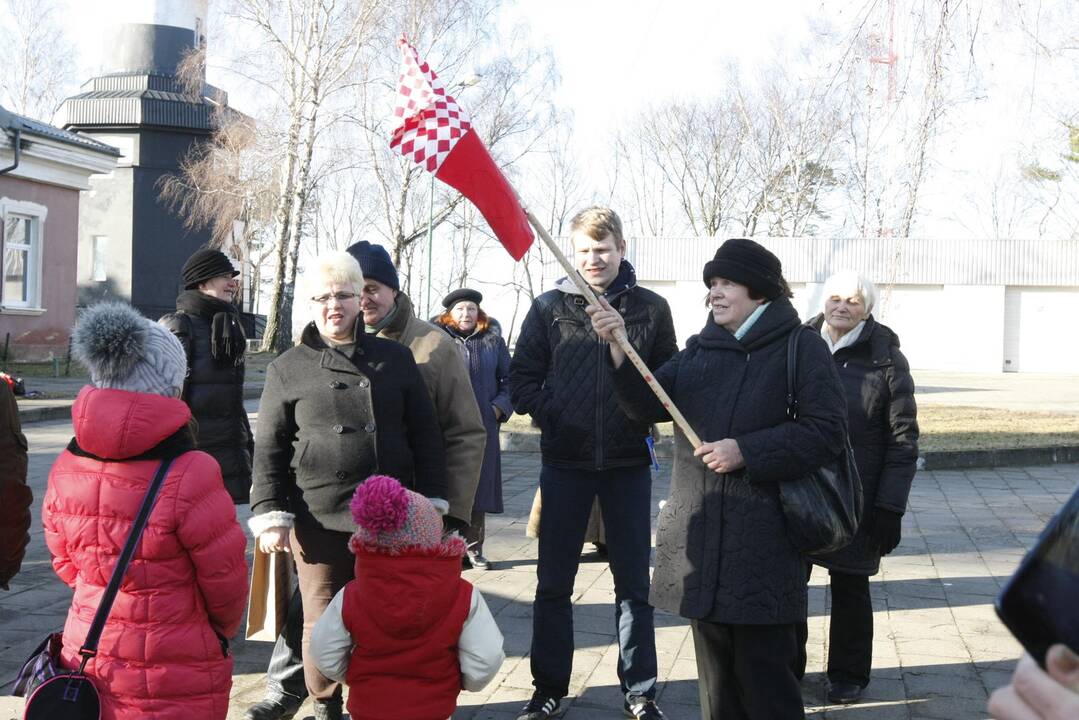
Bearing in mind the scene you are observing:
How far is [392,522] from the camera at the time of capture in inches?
129

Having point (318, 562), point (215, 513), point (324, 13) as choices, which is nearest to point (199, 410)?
point (318, 562)

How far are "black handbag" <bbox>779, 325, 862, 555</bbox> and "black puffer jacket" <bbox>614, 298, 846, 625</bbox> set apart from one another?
0.03m

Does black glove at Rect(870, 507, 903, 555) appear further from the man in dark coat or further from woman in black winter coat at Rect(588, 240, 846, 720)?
the man in dark coat

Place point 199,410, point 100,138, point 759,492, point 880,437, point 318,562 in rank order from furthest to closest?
point 100,138 → point 199,410 → point 880,437 → point 318,562 → point 759,492

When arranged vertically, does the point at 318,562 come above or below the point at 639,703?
above

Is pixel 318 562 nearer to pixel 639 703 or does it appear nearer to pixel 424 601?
pixel 424 601

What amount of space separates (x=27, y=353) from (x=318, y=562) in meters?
22.4

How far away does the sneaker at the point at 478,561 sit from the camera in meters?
7.42

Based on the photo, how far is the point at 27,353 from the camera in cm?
2403

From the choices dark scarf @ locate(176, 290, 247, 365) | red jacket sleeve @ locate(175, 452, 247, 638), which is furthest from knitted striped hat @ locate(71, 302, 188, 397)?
dark scarf @ locate(176, 290, 247, 365)

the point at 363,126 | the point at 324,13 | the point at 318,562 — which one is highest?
the point at 324,13

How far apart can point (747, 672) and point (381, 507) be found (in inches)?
52.6

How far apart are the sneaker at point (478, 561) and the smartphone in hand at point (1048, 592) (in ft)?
21.0

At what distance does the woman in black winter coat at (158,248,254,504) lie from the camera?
17.3 ft
